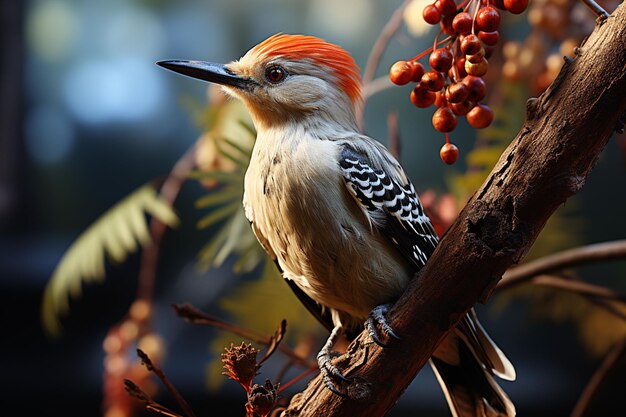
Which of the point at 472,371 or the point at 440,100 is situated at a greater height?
the point at 440,100

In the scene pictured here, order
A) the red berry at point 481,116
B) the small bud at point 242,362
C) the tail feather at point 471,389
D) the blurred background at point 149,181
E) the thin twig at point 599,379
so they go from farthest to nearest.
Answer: the blurred background at point 149,181, the thin twig at point 599,379, the tail feather at point 471,389, the red berry at point 481,116, the small bud at point 242,362

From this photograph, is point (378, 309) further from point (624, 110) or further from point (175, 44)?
point (175, 44)

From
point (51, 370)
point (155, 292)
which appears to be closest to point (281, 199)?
point (155, 292)

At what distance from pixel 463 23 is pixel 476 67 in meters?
0.05

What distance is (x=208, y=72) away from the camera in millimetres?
899

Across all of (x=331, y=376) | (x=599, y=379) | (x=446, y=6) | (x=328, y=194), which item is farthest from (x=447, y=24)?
(x=599, y=379)

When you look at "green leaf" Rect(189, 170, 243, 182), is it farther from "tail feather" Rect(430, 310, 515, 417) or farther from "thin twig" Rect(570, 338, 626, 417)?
"thin twig" Rect(570, 338, 626, 417)

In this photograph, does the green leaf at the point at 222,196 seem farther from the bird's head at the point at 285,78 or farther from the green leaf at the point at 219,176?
the bird's head at the point at 285,78

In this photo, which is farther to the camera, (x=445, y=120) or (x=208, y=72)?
(x=208, y=72)

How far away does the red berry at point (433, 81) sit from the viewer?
2.38ft

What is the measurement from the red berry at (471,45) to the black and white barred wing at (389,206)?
0.75ft

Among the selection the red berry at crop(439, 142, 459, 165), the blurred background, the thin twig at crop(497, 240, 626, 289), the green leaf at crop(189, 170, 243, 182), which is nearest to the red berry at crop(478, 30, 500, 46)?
the red berry at crop(439, 142, 459, 165)

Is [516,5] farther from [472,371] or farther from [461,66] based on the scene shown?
[472,371]

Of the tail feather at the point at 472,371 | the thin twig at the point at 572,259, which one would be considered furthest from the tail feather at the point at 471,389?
the thin twig at the point at 572,259
